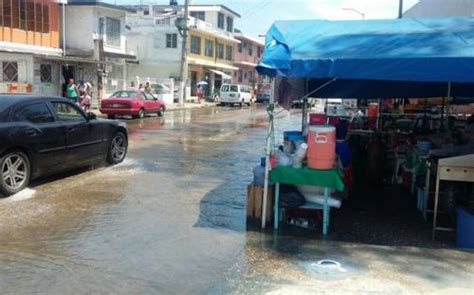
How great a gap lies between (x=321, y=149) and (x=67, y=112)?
5.31 meters

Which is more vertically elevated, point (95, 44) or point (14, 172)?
point (95, 44)

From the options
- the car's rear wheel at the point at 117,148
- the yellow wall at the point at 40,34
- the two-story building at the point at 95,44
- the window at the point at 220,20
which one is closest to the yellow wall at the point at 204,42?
the window at the point at 220,20

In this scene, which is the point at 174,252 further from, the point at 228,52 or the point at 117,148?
the point at 228,52

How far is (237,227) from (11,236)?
2.69 metres

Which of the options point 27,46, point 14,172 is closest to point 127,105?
point 27,46

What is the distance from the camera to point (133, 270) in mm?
5148

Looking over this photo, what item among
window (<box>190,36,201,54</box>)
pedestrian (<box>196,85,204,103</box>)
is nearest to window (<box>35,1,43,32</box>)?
pedestrian (<box>196,85,204,103</box>)

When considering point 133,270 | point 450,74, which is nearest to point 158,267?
point 133,270

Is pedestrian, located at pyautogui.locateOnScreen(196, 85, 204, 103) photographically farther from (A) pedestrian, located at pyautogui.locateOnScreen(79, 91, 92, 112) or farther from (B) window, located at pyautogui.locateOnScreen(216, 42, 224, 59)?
(A) pedestrian, located at pyautogui.locateOnScreen(79, 91, 92, 112)

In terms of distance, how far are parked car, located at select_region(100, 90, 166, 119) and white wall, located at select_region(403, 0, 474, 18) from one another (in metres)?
13.7

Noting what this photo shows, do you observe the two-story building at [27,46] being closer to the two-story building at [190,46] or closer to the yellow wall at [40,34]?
the yellow wall at [40,34]

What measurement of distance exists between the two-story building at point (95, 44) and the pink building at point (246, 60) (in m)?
26.3

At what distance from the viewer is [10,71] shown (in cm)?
2873

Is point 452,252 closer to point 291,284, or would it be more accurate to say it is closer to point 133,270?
point 291,284
